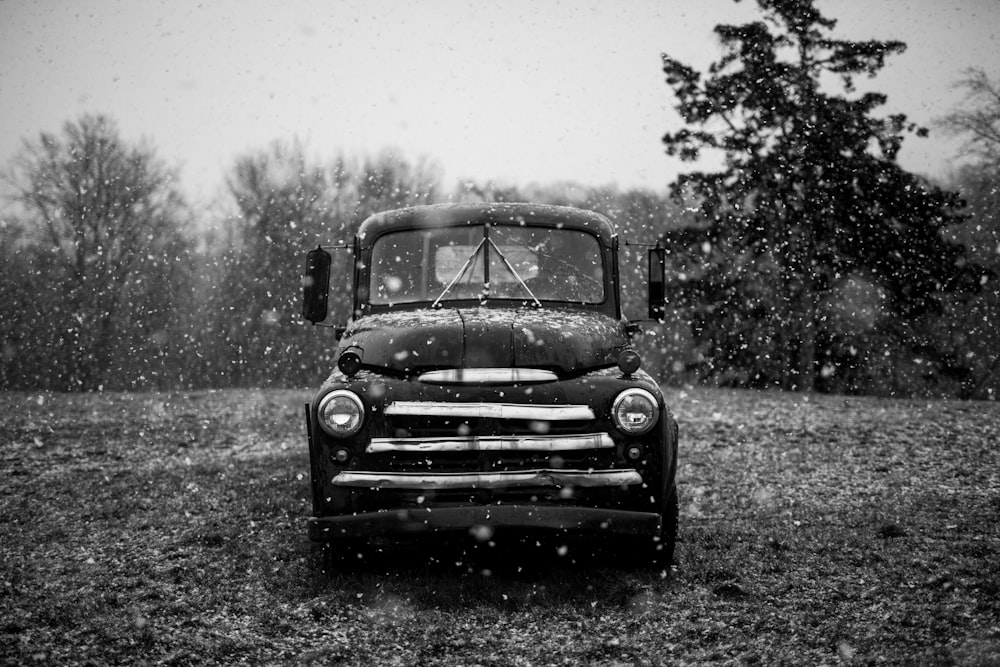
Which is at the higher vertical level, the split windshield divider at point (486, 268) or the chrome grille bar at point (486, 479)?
the split windshield divider at point (486, 268)

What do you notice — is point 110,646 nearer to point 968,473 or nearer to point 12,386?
point 968,473

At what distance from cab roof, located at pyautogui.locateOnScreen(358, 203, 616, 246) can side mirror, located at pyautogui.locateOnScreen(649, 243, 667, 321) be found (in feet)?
1.14

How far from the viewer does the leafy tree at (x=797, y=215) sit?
913 inches

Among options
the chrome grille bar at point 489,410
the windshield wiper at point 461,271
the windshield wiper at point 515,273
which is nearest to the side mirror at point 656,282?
the windshield wiper at point 515,273

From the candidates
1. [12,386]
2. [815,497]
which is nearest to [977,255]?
[815,497]

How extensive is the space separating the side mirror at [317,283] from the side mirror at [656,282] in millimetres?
2342

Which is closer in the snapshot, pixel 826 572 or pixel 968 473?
pixel 826 572

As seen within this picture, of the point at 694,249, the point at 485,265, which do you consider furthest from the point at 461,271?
the point at 694,249

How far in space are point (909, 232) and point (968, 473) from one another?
16423 mm

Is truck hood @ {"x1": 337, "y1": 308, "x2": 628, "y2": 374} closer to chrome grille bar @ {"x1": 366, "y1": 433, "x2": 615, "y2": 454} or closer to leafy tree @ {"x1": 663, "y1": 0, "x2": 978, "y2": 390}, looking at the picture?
chrome grille bar @ {"x1": 366, "y1": 433, "x2": 615, "y2": 454}

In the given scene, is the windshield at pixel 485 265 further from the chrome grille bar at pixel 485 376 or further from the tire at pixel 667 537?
the tire at pixel 667 537

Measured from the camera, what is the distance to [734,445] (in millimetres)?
10445

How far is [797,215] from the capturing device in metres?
23.6

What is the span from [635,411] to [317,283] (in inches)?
106
